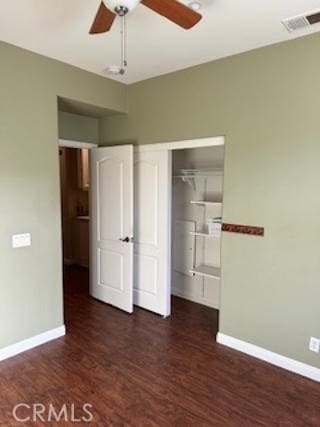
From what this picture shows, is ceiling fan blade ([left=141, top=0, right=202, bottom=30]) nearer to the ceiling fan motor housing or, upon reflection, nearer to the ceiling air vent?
the ceiling fan motor housing

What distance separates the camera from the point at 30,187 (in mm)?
2934

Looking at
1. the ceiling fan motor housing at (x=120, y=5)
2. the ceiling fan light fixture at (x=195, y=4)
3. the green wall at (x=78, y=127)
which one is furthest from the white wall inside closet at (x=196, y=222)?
the ceiling fan motor housing at (x=120, y=5)

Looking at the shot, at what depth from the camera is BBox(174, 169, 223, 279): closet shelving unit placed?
377 centimetres

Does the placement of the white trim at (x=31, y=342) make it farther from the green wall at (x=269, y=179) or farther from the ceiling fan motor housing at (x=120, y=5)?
the ceiling fan motor housing at (x=120, y=5)

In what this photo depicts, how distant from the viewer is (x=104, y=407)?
88.2 inches

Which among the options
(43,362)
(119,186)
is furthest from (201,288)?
(43,362)

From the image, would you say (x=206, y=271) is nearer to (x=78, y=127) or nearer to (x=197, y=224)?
(x=197, y=224)

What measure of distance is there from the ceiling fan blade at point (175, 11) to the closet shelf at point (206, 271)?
269cm

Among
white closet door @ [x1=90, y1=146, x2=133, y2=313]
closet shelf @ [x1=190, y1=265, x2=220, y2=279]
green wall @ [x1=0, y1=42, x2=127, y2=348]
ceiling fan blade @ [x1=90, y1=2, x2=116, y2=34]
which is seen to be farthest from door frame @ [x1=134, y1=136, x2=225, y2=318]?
ceiling fan blade @ [x1=90, y1=2, x2=116, y2=34]

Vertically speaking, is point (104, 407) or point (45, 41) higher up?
point (45, 41)

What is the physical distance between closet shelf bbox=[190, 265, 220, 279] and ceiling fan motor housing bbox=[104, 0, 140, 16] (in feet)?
9.38

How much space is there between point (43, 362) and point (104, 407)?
860 millimetres

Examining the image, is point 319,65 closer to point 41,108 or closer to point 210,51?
Answer: point 210,51

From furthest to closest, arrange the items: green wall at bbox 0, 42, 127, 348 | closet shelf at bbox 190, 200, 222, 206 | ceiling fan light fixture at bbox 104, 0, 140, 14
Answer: closet shelf at bbox 190, 200, 222, 206, green wall at bbox 0, 42, 127, 348, ceiling fan light fixture at bbox 104, 0, 140, 14
